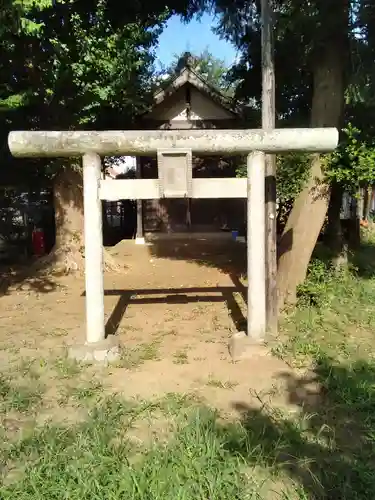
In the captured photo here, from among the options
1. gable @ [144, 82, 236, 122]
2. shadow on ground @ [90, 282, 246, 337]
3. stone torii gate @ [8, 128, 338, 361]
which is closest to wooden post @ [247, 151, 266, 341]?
stone torii gate @ [8, 128, 338, 361]

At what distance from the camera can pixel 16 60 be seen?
892 cm

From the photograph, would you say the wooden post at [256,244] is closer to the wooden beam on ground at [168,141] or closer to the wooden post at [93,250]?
the wooden beam on ground at [168,141]

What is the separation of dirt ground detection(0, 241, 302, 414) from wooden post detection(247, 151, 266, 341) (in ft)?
1.41

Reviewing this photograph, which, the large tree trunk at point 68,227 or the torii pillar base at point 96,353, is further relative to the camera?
the large tree trunk at point 68,227

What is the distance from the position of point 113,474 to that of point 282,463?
124 centimetres

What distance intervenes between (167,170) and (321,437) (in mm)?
3287

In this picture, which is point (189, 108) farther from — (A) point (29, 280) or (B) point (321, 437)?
(B) point (321, 437)

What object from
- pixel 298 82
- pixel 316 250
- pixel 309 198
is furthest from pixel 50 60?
pixel 316 250

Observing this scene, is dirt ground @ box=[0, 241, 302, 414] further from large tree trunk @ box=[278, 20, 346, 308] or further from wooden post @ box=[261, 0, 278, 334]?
large tree trunk @ box=[278, 20, 346, 308]

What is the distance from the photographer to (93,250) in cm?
588

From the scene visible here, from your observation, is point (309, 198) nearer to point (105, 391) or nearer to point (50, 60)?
point (105, 391)

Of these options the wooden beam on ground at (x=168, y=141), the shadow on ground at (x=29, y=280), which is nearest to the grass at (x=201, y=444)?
the wooden beam on ground at (x=168, y=141)

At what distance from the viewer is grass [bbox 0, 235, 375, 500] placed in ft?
10.8

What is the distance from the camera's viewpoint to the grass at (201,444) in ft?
10.8
